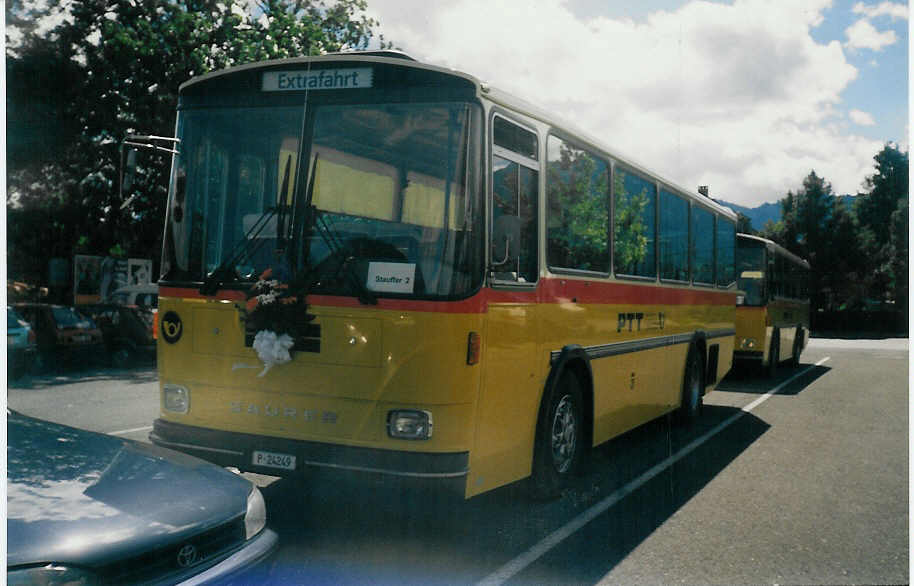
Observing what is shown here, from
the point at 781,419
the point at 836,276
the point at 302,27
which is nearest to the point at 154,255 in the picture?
the point at 302,27

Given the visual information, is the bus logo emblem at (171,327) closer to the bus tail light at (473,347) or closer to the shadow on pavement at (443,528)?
the shadow on pavement at (443,528)

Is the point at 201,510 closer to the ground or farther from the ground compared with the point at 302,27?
closer to the ground

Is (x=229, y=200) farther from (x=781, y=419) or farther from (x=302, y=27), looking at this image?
(x=302, y=27)

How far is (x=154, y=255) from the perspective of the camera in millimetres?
28297

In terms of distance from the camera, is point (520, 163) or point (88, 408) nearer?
point (520, 163)

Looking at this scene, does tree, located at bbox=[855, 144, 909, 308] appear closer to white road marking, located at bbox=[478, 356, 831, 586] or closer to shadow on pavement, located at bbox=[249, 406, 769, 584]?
white road marking, located at bbox=[478, 356, 831, 586]

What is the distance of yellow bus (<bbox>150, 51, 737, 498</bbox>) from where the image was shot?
5145 millimetres

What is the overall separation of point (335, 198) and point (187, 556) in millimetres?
2617

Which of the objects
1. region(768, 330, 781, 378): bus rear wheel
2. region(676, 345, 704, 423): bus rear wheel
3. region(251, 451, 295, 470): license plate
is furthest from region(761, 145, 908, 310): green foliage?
region(251, 451, 295, 470): license plate

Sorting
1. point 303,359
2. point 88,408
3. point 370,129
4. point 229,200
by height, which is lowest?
point 88,408

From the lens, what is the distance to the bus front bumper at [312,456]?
498 cm

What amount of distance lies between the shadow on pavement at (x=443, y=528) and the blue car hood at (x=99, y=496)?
0.44m

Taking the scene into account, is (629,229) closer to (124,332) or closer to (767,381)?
(767,381)

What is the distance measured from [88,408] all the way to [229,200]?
281 inches
